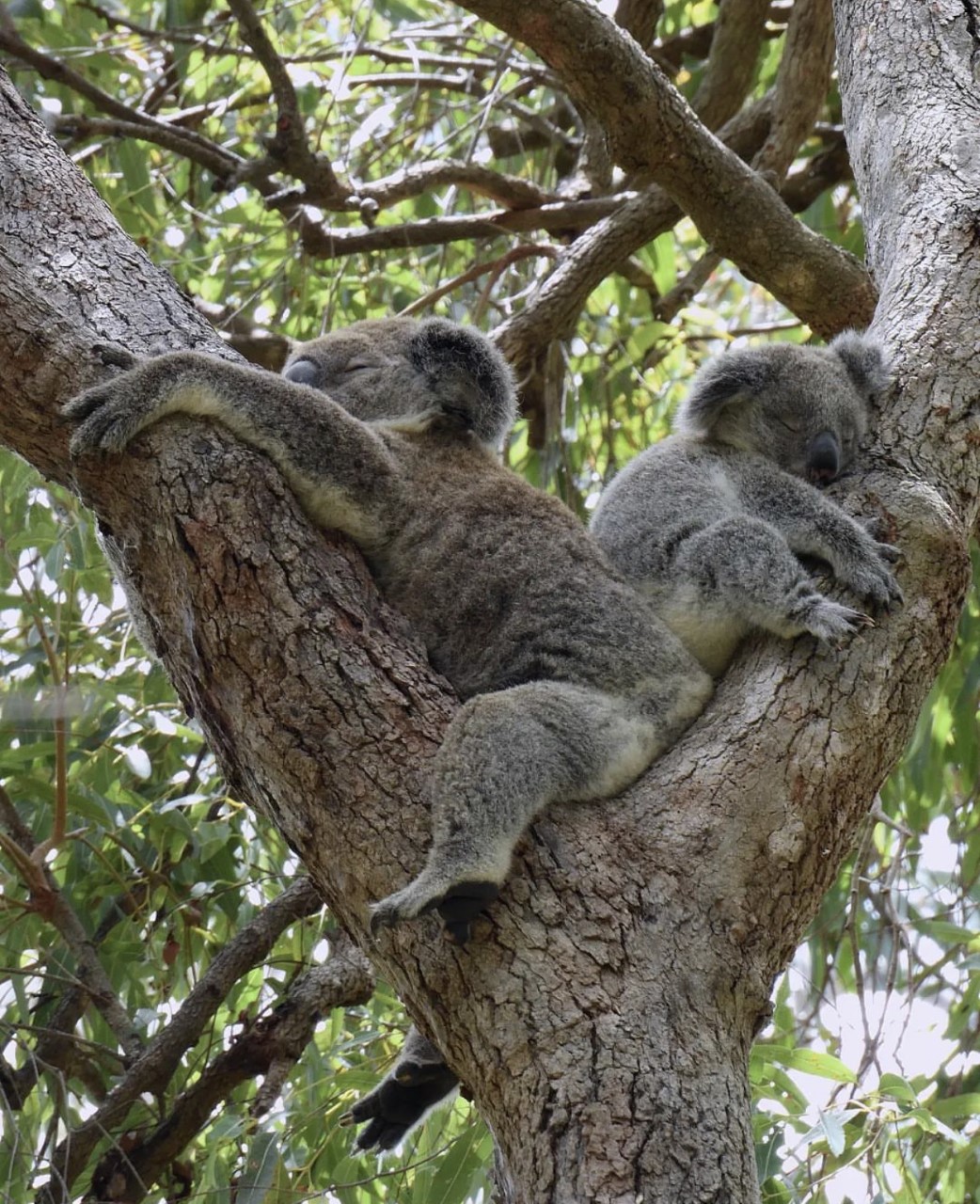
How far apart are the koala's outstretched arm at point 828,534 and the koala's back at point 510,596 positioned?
0.96ft

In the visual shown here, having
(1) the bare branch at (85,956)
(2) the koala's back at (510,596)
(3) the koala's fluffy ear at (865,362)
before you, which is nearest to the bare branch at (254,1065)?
(1) the bare branch at (85,956)

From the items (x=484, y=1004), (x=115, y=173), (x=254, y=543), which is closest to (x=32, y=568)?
(x=115, y=173)

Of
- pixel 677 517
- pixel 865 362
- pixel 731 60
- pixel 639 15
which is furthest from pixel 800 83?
pixel 677 517

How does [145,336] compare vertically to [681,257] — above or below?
below

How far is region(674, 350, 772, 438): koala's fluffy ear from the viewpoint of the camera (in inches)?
114

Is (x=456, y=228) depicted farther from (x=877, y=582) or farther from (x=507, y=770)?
(x=507, y=770)

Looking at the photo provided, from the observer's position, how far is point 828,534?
89.4 inches

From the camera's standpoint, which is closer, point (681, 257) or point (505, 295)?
point (505, 295)

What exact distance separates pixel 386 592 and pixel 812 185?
277 cm

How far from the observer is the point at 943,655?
2.12 metres

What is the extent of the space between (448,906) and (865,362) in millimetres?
1422

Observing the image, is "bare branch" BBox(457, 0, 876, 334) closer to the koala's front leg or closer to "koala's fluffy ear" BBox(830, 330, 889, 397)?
"koala's fluffy ear" BBox(830, 330, 889, 397)

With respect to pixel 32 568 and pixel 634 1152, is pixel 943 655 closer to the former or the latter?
pixel 634 1152

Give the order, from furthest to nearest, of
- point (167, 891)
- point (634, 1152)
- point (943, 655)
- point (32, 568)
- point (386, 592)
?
point (32, 568), point (167, 891), point (386, 592), point (943, 655), point (634, 1152)
